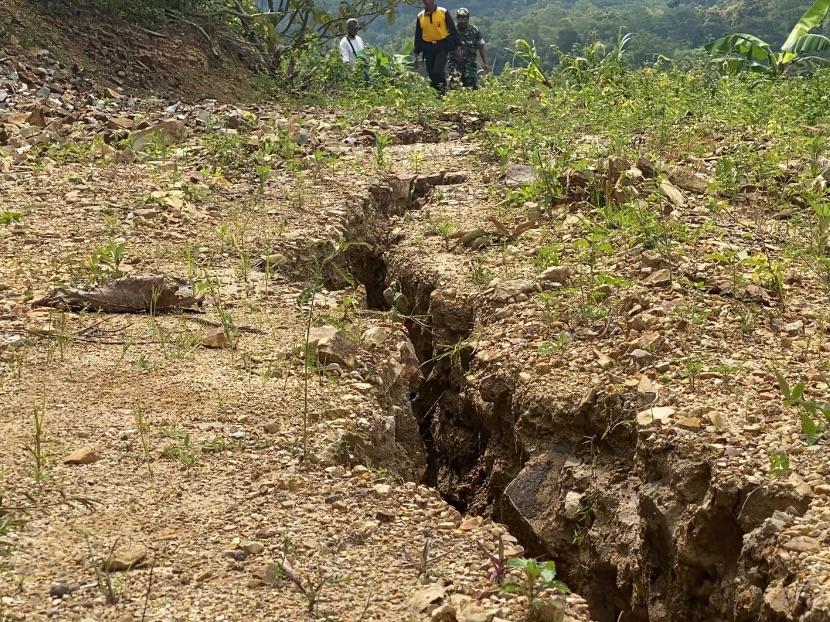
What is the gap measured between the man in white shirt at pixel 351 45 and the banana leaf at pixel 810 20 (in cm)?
388

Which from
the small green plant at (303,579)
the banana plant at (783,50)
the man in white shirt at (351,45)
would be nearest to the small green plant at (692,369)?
the small green plant at (303,579)

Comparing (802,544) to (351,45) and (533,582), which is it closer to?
A: (533,582)

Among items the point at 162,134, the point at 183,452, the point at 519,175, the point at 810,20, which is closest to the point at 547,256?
the point at 519,175

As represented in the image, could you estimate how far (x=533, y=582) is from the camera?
2512 mm

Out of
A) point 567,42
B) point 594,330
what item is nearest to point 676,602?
point 594,330

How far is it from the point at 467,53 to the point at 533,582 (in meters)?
7.58

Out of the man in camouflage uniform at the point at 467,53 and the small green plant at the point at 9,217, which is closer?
the small green plant at the point at 9,217

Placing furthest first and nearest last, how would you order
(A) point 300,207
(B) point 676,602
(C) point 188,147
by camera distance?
(C) point 188,147, (A) point 300,207, (B) point 676,602

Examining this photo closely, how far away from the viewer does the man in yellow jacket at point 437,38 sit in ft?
30.5

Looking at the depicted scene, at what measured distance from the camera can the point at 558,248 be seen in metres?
4.64

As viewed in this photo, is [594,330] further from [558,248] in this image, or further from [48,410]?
[48,410]

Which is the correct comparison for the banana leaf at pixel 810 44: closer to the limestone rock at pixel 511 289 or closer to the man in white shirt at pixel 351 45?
the man in white shirt at pixel 351 45

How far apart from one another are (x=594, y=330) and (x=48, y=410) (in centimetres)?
196

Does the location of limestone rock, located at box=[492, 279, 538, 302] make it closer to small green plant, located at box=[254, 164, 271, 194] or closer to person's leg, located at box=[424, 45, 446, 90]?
small green plant, located at box=[254, 164, 271, 194]
